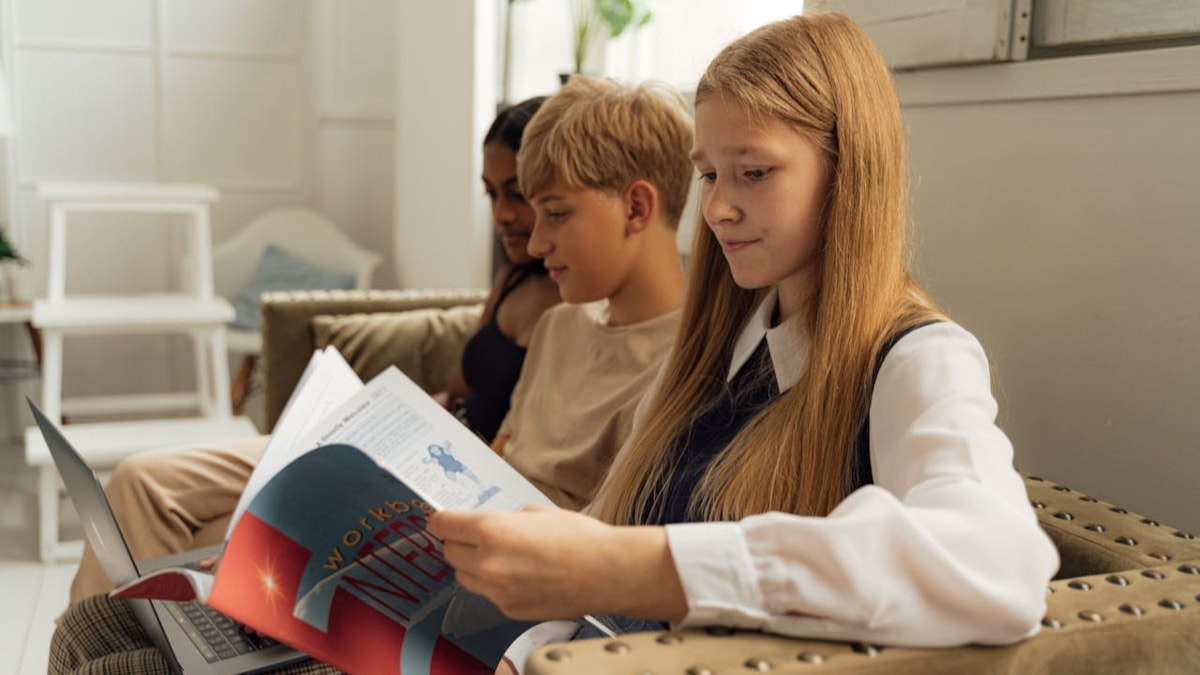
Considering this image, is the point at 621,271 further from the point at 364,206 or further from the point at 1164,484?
the point at 364,206

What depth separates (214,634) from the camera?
4.17 feet

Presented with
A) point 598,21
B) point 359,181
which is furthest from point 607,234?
point 359,181

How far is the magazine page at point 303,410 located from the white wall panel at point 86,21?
3062 mm

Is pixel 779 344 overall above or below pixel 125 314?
above

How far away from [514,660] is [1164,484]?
0.70 metres

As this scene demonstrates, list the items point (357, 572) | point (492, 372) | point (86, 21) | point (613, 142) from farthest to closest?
1. point (86, 21)
2. point (492, 372)
3. point (613, 142)
4. point (357, 572)

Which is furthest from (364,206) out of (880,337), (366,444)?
(880,337)

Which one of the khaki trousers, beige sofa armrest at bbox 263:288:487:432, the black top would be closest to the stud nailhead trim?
the black top

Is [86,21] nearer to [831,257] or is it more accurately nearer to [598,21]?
[598,21]

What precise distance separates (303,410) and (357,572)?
477 millimetres

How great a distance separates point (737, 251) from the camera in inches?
40.7

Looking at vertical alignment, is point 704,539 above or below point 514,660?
above

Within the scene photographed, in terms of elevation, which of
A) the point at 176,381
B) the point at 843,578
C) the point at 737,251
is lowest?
the point at 176,381

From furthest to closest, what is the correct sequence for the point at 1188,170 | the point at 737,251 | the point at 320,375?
the point at 320,375, the point at 1188,170, the point at 737,251
